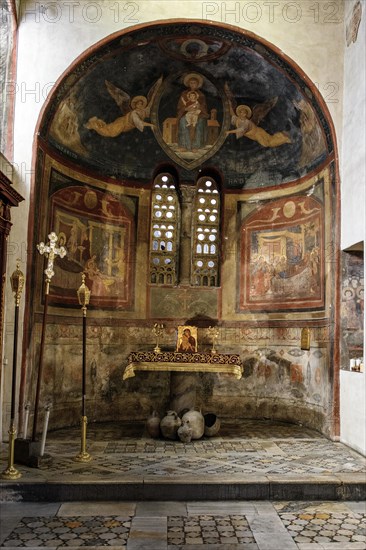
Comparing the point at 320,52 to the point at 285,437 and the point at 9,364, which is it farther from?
the point at 9,364

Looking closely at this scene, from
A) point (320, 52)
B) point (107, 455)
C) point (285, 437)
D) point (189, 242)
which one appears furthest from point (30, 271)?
point (320, 52)

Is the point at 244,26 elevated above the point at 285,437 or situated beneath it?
elevated above

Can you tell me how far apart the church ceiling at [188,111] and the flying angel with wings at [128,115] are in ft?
0.07

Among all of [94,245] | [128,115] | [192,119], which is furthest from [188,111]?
[94,245]

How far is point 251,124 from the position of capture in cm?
1292

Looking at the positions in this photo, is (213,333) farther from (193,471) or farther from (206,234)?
(193,471)

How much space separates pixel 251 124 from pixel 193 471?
25.8 ft

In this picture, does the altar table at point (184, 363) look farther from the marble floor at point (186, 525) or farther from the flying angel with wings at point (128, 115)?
the flying angel with wings at point (128, 115)

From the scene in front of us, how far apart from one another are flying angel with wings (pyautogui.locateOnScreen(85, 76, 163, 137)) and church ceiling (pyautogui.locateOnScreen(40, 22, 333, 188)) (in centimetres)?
2

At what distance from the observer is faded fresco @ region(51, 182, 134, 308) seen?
38.2 feet

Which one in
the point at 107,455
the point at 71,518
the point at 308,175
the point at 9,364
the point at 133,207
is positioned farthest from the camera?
the point at 133,207

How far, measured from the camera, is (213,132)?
1323 cm

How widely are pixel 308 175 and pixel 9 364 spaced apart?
6.85m

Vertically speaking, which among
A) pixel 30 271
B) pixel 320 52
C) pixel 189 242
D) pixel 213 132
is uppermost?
pixel 320 52
